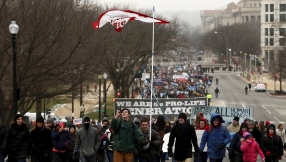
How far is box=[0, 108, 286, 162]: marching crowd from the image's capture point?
14.9 metres

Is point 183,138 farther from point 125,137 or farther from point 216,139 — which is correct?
point 125,137

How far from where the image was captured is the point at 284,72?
84250 millimetres

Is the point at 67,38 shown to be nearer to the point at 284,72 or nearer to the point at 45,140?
the point at 45,140

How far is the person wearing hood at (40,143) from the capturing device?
17000mm

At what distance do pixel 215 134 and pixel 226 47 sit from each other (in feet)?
493

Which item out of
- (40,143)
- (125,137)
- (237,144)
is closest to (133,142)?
(125,137)

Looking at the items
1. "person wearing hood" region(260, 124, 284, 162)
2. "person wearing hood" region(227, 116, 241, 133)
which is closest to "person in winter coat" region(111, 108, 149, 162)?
"person wearing hood" region(260, 124, 284, 162)

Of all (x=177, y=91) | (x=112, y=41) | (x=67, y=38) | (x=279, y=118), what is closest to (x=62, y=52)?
(x=67, y=38)

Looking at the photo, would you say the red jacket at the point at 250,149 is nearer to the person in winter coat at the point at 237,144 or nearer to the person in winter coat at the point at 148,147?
the person in winter coat at the point at 237,144

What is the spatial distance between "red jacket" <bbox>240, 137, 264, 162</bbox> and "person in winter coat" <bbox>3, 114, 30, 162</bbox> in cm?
420

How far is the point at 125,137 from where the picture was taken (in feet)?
48.7

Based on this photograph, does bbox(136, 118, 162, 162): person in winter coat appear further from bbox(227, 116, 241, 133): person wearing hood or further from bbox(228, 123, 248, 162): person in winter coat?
bbox(227, 116, 241, 133): person wearing hood

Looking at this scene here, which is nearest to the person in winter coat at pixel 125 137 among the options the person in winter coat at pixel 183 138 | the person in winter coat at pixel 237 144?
the person in winter coat at pixel 183 138

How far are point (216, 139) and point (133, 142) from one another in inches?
72.8
